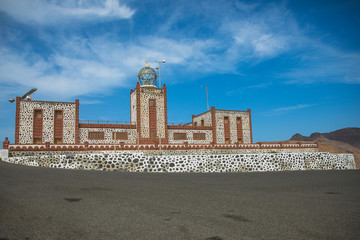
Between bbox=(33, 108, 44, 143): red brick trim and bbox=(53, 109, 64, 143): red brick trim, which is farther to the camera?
bbox=(53, 109, 64, 143): red brick trim

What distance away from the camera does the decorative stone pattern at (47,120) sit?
28.2 m

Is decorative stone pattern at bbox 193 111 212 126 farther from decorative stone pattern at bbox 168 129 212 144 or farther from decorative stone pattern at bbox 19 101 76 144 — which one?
decorative stone pattern at bbox 19 101 76 144

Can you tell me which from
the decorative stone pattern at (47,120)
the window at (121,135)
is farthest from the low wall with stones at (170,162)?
the window at (121,135)

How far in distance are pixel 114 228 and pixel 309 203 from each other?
175 inches

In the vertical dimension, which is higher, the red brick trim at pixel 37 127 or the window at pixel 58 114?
the window at pixel 58 114

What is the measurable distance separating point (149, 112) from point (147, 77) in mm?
5352

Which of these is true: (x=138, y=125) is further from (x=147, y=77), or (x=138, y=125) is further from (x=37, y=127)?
(x=37, y=127)

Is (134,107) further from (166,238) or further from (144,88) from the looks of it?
(166,238)

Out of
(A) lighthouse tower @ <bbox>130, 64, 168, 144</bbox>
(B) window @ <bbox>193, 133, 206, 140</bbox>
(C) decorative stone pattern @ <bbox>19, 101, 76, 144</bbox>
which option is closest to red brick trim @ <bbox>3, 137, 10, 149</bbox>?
(C) decorative stone pattern @ <bbox>19, 101, 76, 144</bbox>

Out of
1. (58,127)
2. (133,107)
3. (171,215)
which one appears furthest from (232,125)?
(171,215)

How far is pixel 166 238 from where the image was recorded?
3.69 m

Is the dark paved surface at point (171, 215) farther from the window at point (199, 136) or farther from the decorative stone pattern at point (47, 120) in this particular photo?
the window at point (199, 136)

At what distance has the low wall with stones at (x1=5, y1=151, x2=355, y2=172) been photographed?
1484 cm

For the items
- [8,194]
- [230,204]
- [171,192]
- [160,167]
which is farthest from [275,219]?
[160,167]
